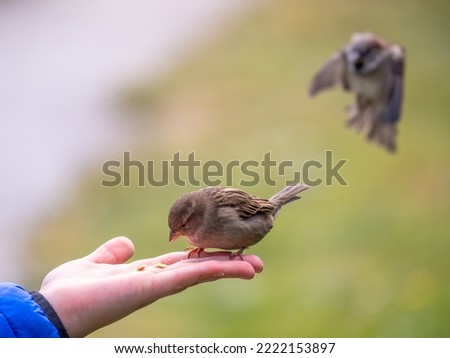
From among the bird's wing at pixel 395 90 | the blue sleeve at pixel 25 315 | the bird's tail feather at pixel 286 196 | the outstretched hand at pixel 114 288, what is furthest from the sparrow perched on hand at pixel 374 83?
the blue sleeve at pixel 25 315

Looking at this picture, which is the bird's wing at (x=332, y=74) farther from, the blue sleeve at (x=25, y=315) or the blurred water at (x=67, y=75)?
the blue sleeve at (x=25, y=315)

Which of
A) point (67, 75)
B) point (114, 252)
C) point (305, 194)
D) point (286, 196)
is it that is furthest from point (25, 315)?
point (67, 75)

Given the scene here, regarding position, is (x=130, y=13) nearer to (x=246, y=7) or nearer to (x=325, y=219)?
(x=246, y=7)

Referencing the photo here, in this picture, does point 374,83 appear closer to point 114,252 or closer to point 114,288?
point 114,252

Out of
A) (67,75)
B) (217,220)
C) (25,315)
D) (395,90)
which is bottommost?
(25,315)

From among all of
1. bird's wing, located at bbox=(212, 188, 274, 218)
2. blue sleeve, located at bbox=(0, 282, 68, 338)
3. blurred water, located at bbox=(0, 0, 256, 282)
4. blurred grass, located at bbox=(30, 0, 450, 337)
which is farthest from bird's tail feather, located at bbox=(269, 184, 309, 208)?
blurred water, located at bbox=(0, 0, 256, 282)

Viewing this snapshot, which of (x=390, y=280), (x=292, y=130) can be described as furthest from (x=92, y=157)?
(x=390, y=280)
